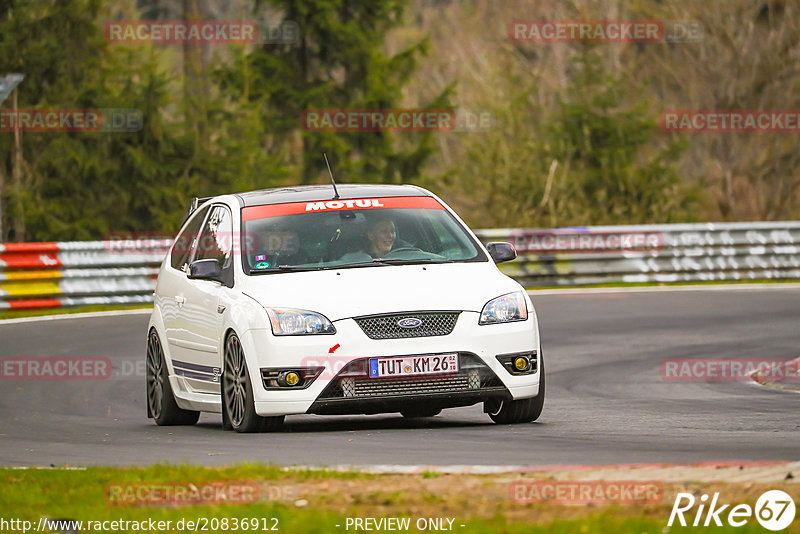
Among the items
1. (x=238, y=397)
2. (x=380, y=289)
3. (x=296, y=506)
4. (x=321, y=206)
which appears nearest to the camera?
(x=296, y=506)

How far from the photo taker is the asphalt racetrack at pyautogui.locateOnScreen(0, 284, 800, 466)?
29.2 ft

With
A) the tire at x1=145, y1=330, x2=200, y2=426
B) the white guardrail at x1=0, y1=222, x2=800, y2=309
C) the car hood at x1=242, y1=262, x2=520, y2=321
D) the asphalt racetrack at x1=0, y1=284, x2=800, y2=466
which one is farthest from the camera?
the white guardrail at x1=0, y1=222, x2=800, y2=309

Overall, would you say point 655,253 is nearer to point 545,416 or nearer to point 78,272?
point 78,272

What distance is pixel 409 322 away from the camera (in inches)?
402

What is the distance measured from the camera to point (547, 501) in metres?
6.75

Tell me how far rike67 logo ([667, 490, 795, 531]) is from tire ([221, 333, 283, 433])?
431 cm

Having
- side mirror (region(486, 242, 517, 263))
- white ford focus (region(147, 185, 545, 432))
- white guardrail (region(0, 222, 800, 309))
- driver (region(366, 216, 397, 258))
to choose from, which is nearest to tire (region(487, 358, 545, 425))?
white ford focus (region(147, 185, 545, 432))

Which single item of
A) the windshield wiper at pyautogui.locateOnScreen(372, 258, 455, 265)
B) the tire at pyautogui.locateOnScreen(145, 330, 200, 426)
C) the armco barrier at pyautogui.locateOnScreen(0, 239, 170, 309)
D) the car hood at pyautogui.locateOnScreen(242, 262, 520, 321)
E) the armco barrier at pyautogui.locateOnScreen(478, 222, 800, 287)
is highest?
the windshield wiper at pyautogui.locateOnScreen(372, 258, 455, 265)

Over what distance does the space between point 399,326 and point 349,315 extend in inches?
12.8

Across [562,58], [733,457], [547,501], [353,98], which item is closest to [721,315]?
[733,457]

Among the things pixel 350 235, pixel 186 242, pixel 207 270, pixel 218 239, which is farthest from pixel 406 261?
pixel 186 242

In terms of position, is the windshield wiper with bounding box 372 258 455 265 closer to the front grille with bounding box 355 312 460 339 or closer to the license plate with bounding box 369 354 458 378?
the front grille with bounding box 355 312 460 339

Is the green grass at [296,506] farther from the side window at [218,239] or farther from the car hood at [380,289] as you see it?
the side window at [218,239]

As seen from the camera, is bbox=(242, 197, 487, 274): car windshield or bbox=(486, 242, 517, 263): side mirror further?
bbox=(486, 242, 517, 263): side mirror
